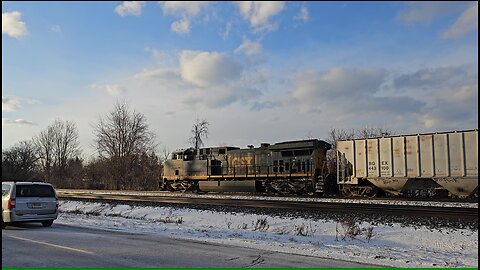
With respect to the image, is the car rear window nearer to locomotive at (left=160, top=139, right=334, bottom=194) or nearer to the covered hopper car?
the covered hopper car

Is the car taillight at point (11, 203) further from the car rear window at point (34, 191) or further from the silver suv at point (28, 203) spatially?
the car rear window at point (34, 191)

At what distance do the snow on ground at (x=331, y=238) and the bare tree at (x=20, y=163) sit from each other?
1962 inches

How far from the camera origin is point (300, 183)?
89.9ft

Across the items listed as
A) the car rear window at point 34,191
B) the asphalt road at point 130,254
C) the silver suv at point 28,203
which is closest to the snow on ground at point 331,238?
the asphalt road at point 130,254

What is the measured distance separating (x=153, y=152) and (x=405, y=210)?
4476 centimetres

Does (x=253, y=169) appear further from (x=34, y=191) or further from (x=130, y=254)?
(x=130, y=254)

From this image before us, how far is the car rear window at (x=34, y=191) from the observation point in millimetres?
13406

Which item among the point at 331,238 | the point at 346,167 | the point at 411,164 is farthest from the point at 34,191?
the point at 411,164

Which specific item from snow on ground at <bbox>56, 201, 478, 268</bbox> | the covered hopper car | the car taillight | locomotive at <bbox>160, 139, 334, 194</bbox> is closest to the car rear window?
the car taillight

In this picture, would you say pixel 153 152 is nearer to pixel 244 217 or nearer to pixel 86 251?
pixel 244 217

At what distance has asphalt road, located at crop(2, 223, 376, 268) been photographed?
7766 mm

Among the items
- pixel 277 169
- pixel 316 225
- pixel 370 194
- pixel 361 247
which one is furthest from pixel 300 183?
pixel 361 247

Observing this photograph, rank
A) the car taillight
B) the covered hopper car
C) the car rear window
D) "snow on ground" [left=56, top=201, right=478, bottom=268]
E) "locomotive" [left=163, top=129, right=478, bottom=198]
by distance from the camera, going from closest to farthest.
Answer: "snow on ground" [left=56, top=201, right=478, bottom=268] < the car taillight < the car rear window < the covered hopper car < "locomotive" [left=163, top=129, right=478, bottom=198]

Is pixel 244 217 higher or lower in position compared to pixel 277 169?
Result: lower
